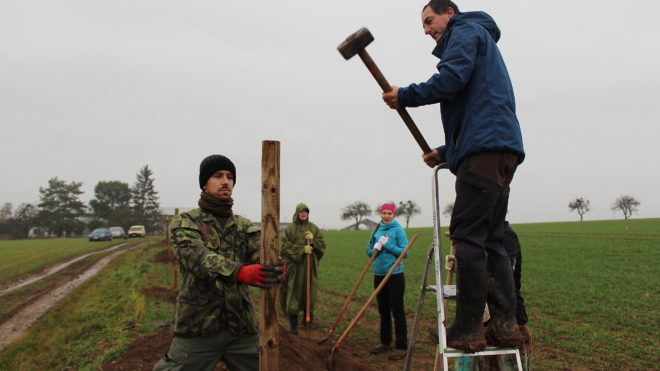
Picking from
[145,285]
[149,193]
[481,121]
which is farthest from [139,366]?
[149,193]

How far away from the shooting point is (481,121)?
249 cm

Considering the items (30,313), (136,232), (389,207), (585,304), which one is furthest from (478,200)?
(136,232)

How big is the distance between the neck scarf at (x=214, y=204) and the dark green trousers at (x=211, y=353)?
3.12 feet

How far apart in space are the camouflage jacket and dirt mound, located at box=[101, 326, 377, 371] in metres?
2.47

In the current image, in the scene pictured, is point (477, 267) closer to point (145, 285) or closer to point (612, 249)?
point (145, 285)

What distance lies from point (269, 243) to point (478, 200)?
1336 millimetres

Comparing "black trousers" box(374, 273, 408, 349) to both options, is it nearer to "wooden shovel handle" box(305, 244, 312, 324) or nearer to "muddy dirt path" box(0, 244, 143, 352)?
"wooden shovel handle" box(305, 244, 312, 324)

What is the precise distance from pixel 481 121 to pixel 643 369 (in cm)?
569

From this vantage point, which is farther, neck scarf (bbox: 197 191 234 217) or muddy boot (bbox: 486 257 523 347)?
neck scarf (bbox: 197 191 234 217)

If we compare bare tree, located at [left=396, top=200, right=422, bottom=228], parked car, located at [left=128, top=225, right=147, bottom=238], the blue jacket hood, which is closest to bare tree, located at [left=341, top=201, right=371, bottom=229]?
bare tree, located at [left=396, top=200, right=422, bottom=228]

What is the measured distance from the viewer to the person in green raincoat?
8500 mm

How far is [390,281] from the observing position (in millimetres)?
6762

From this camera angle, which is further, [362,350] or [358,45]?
[362,350]

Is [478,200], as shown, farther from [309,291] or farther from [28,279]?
[28,279]
